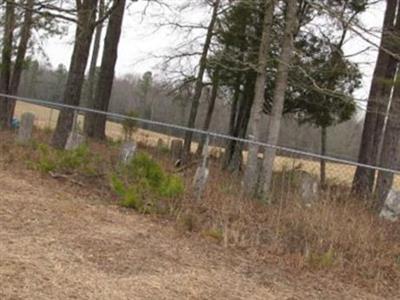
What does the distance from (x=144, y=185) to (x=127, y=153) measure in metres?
1.38

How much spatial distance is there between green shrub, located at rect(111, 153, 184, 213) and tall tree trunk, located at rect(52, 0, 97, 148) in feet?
12.0

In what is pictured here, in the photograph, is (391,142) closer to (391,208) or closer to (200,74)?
(391,208)

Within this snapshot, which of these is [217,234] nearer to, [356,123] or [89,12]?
[89,12]

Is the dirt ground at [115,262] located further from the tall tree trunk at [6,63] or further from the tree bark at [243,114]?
the tall tree trunk at [6,63]

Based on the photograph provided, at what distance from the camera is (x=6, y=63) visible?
18.7m

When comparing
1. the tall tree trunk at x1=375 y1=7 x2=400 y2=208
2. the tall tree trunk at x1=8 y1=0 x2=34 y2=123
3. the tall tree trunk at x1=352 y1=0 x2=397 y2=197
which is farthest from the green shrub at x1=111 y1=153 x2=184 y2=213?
the tall tree trunk at x1=8 y1=0 x2=34 y2=123

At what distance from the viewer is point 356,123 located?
21703 millimetres

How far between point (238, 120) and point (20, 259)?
16526mm

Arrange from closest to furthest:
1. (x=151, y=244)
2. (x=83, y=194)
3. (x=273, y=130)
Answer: (x=151, y=244), (x=83, y=194), (x=273, y=130)

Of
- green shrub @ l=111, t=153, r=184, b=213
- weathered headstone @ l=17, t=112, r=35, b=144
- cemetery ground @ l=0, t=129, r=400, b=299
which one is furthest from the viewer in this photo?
weathered headstone @ l=17, t=112, r=35, b=144

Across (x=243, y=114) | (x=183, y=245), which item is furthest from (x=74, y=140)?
(x=243, y=114)

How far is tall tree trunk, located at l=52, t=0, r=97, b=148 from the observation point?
12.1m

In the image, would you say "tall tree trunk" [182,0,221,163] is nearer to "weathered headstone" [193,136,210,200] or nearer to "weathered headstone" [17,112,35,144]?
"weathered headstone" [17,112,35,144]

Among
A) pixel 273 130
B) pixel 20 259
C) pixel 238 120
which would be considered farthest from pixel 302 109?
pixel 20 259
